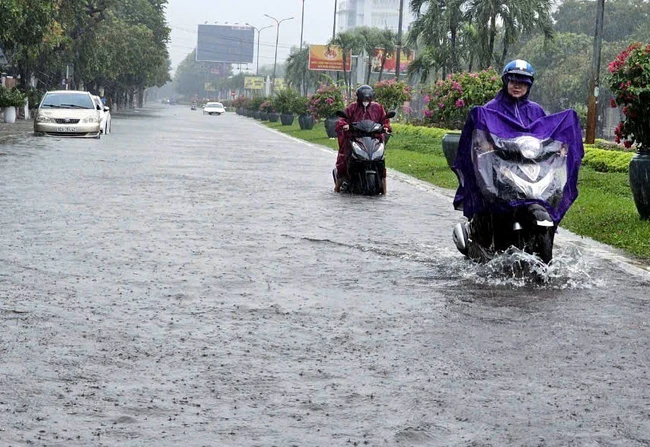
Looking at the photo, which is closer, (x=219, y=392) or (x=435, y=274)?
(x=219, y=392)

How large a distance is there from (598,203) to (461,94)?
1229 cm

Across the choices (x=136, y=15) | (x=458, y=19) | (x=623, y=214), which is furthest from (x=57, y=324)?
(x=136, y=15)

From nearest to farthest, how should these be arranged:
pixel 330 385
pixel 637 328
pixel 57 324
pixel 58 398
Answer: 1. pixel 58 398
2. pixel 330 385
3. pixel 57 324
4. pixel 637 328

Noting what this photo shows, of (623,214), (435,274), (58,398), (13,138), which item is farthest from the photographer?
(13,138)

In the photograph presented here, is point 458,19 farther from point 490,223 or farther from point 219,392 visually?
point 219,392

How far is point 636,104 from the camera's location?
49.1 feet

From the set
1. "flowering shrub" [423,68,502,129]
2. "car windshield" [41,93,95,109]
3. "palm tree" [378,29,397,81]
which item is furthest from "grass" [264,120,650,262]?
"palm tree" [378,29,397,81]

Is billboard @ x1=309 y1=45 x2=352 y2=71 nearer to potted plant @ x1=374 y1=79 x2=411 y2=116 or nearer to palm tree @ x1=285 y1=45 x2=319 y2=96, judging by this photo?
palm tree @ x1=285 y1=45 x2=319 y2=96

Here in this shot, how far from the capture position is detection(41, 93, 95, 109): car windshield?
38.2 metres

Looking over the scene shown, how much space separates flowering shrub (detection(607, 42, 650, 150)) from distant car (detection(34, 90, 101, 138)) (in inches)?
943

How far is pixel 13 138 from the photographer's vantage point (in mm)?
35000

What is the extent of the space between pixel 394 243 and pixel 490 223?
2.18m

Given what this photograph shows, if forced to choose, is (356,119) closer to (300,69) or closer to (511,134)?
(511,134)

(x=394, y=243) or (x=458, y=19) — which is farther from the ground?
(x=458, y=19)
